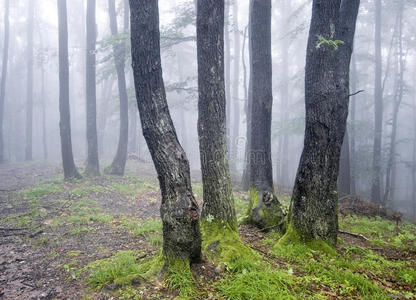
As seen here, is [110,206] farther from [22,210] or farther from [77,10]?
[77,10]

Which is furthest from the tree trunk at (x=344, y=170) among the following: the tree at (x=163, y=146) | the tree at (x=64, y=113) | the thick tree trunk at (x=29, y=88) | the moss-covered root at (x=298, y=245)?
the thick tree trunk at (x=29, y=88)

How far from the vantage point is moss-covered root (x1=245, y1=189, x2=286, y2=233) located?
648cm

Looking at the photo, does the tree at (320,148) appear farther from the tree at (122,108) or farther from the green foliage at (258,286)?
the tree at (122,108)

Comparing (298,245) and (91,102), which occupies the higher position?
(91,102)

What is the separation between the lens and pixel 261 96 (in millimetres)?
7672

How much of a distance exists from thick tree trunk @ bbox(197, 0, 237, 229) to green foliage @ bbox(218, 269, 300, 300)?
123cm

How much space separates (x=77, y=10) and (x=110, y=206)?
93.4 feet

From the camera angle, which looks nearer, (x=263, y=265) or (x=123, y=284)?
(x=123, y=284)

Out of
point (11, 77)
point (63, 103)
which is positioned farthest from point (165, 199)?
point (11, 77)

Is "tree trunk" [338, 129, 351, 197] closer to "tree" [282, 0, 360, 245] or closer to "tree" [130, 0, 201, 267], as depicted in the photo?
"tree" [282, 0, 360, 245]

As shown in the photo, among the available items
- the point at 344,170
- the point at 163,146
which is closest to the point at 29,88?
the point at 344,170

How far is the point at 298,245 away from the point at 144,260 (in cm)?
271

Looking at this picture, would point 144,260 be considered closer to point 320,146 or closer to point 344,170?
point 320,146

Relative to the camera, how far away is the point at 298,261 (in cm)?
472
